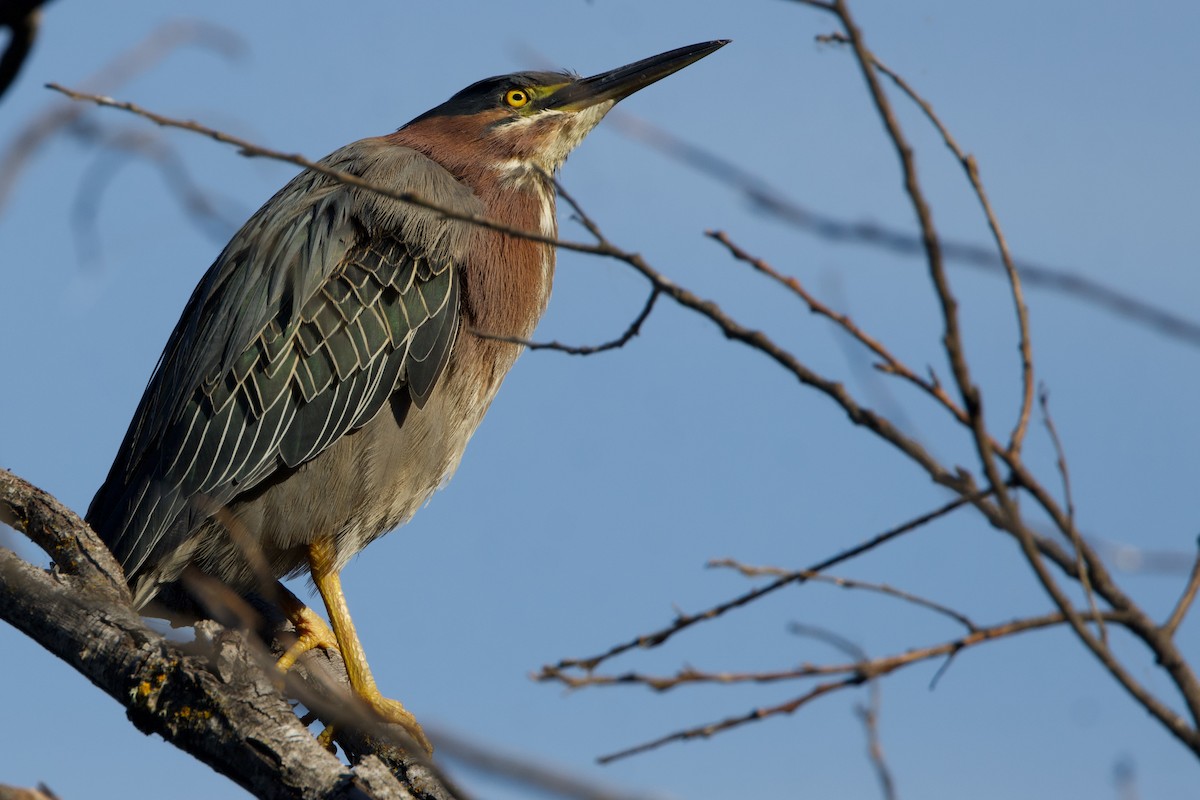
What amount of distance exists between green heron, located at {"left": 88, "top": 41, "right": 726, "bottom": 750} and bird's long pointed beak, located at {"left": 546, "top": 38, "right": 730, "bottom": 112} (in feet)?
2.60

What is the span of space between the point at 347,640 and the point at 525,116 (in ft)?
8.36

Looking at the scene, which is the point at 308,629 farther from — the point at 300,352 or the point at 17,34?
the point at 17,34

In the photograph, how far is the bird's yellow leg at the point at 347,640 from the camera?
4598 mm

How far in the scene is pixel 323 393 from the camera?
4871mm

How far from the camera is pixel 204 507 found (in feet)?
15.4

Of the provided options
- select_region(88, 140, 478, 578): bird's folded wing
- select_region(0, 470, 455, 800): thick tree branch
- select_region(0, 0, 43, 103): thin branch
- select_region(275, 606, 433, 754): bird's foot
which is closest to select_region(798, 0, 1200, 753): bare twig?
select_region(0, 0, 43, 103): thin branch

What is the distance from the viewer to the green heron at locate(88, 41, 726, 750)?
4.76 metres

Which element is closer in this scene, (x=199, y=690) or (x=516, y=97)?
(x=199, y=690)

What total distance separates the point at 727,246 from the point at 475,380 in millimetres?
3226

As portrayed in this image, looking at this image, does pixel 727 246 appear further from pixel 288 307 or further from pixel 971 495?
pixel 288 307

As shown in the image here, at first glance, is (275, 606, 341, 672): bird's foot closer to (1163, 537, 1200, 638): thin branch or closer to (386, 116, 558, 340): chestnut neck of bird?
(386, 116, 558, 340): chestnut neck of bird

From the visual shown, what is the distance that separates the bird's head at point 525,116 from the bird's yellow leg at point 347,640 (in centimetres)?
187

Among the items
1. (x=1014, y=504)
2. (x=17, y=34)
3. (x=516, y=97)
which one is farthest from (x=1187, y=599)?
(x=516, y=97)

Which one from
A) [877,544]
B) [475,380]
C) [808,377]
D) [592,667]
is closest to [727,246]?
Answer: [808,377]
